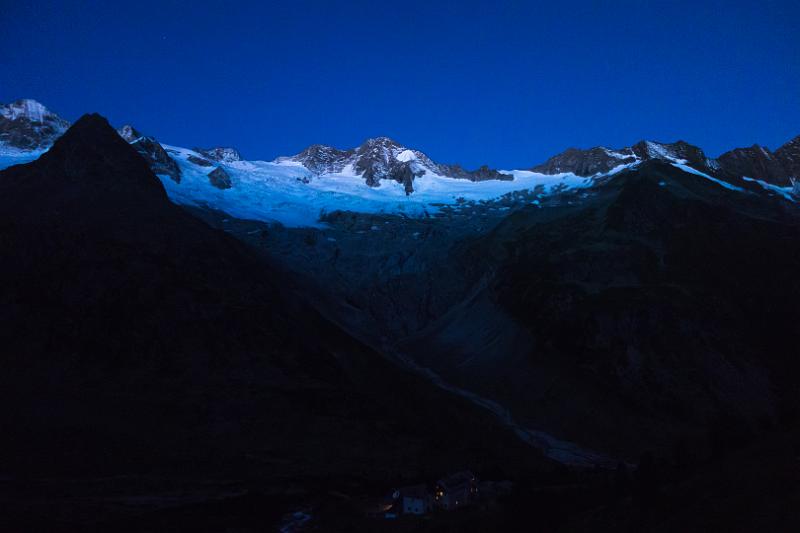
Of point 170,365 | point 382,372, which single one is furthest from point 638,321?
point 170,365

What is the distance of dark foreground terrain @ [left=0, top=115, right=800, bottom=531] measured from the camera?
55.5 meters

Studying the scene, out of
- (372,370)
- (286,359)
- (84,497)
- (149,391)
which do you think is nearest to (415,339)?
(372,370)

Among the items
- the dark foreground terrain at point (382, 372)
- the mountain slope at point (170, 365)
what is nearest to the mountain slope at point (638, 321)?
Answer: the dark foreground terrain at point (382, 372)

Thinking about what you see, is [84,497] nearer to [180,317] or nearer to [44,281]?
[180,317]

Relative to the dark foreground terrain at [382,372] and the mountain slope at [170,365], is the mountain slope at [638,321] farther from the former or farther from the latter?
the mountain slope at [170,365]

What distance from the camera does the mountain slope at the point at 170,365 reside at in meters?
78.3

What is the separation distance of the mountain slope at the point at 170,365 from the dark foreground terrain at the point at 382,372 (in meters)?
0.40

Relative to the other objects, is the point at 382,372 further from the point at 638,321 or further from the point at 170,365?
the point at 638,321

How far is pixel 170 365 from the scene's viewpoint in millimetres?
96812

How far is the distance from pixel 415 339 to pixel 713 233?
220 feet

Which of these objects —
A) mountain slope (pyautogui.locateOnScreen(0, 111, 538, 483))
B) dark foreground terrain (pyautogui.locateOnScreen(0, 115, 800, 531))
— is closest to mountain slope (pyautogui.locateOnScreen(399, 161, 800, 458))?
dark foreground terrain (pyautogui.locateOnScreen(0, 115, 800, 531))

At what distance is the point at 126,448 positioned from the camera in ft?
249

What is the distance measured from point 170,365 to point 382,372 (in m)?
30.9

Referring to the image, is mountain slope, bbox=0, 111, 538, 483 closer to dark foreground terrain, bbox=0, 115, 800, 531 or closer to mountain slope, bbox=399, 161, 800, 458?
dark foreground terrain, bbox=0, 115, 800, 531
